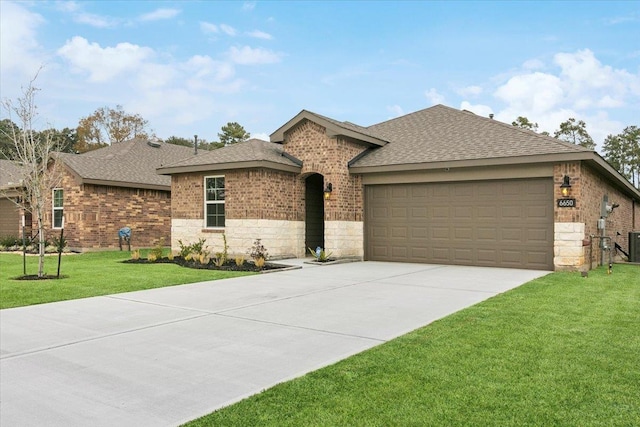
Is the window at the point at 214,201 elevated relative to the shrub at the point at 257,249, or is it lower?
elevated

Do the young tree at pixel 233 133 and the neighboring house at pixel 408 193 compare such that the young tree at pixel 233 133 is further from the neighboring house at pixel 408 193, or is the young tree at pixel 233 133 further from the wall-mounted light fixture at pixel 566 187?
the wall-mounted light fixture at pixel 566 187

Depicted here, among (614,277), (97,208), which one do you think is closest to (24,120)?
(97,208)

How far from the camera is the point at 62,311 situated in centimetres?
735

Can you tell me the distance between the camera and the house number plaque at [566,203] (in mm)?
11791

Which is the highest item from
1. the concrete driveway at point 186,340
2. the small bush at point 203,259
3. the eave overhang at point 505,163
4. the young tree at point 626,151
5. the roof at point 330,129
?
the young tree at point 626,151

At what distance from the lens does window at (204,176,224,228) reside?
16203mm

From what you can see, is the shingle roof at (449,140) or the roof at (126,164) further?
the roof at (126,164)

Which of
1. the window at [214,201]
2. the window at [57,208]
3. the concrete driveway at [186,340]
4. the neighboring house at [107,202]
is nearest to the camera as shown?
the concrete driveway at [186,340]

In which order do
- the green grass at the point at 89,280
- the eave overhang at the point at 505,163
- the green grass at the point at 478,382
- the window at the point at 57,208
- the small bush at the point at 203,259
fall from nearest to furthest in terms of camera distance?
the green grass at the point at 478,382 < the green grass at the point at 89,280 < the eave overhang at the point at 505,163 < the small bush at the point at 203,259 < the window at the point at 57,208

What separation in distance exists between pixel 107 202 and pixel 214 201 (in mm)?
6587

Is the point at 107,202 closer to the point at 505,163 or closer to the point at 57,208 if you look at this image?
the point at 57,208

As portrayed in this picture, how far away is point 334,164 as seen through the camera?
15.1 meters

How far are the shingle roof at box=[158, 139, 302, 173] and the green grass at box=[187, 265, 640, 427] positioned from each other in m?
9.96

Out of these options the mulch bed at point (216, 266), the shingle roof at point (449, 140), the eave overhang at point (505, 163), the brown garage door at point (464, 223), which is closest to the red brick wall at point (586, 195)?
the eave overhang at point (505, 163)
